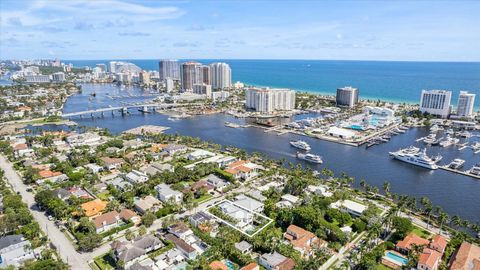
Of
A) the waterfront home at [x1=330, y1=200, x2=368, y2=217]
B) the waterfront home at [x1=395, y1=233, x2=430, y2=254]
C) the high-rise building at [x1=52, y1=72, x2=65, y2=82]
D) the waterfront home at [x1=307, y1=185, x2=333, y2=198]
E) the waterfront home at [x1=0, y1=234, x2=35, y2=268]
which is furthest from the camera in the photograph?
the high-rise building at [x1=52, y1=72, x2=65, y2=82]

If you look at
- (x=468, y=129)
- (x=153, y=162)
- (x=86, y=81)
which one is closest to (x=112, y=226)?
(x=153, y=162)

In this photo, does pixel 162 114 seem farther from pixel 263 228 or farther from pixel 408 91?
pixel 408 91

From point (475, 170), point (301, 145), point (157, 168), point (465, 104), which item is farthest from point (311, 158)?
point (465, 104)

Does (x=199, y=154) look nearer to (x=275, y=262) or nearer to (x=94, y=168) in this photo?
(x=94, y=168)

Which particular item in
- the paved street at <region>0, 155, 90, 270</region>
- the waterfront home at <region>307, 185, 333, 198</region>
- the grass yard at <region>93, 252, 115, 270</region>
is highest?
the waterfront home at <region>307, 185, 333, 198</region>

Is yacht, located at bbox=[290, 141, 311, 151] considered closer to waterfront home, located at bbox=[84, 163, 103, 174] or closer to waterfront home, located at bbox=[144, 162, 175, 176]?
waterfront home, located at bbox=[144, 162, 175, 176]

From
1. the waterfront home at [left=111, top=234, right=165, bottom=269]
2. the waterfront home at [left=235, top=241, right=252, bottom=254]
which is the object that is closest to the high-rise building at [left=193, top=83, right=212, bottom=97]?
the waterfront home at [left=111, top=234, right=165, bottom=269]

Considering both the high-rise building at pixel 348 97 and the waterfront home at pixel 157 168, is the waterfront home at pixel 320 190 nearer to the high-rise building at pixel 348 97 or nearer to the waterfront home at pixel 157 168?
the waterfront home at pixel 157 168
